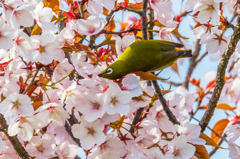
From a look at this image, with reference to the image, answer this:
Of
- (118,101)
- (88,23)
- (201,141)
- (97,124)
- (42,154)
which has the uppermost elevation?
(88,23)

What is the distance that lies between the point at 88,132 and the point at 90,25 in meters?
0.50

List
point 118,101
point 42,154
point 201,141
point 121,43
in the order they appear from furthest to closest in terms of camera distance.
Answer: point 121,43 < point 42,154 < point 201,141 < point 118,101

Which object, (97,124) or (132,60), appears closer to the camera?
(97,124)

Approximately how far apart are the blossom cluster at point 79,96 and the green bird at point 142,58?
0.22ft

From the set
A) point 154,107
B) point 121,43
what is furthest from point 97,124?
point 121,43

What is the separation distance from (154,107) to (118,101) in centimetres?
33

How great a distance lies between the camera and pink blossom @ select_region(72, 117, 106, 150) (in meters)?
1.01

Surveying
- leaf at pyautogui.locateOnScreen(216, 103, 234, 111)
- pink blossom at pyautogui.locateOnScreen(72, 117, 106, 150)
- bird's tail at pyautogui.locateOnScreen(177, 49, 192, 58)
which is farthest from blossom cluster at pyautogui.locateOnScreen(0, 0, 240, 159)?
leaf at pyautogui.locateOnScreen(216, 103, 234, 111)

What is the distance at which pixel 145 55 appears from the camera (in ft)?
3.99

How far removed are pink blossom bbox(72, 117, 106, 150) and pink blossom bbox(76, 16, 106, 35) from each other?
427 mm

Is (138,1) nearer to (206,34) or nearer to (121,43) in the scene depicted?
(121,43)

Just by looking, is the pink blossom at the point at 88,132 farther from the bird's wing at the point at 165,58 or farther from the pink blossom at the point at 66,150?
the bird's wing at the point at 165,58

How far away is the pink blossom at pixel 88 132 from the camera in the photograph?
101 centimetres

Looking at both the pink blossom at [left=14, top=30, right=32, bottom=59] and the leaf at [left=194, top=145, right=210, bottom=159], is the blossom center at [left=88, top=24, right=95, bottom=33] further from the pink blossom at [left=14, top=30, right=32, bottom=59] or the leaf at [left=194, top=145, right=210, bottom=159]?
the leaf at [left=194, top=145, right=210, bottom=159]
